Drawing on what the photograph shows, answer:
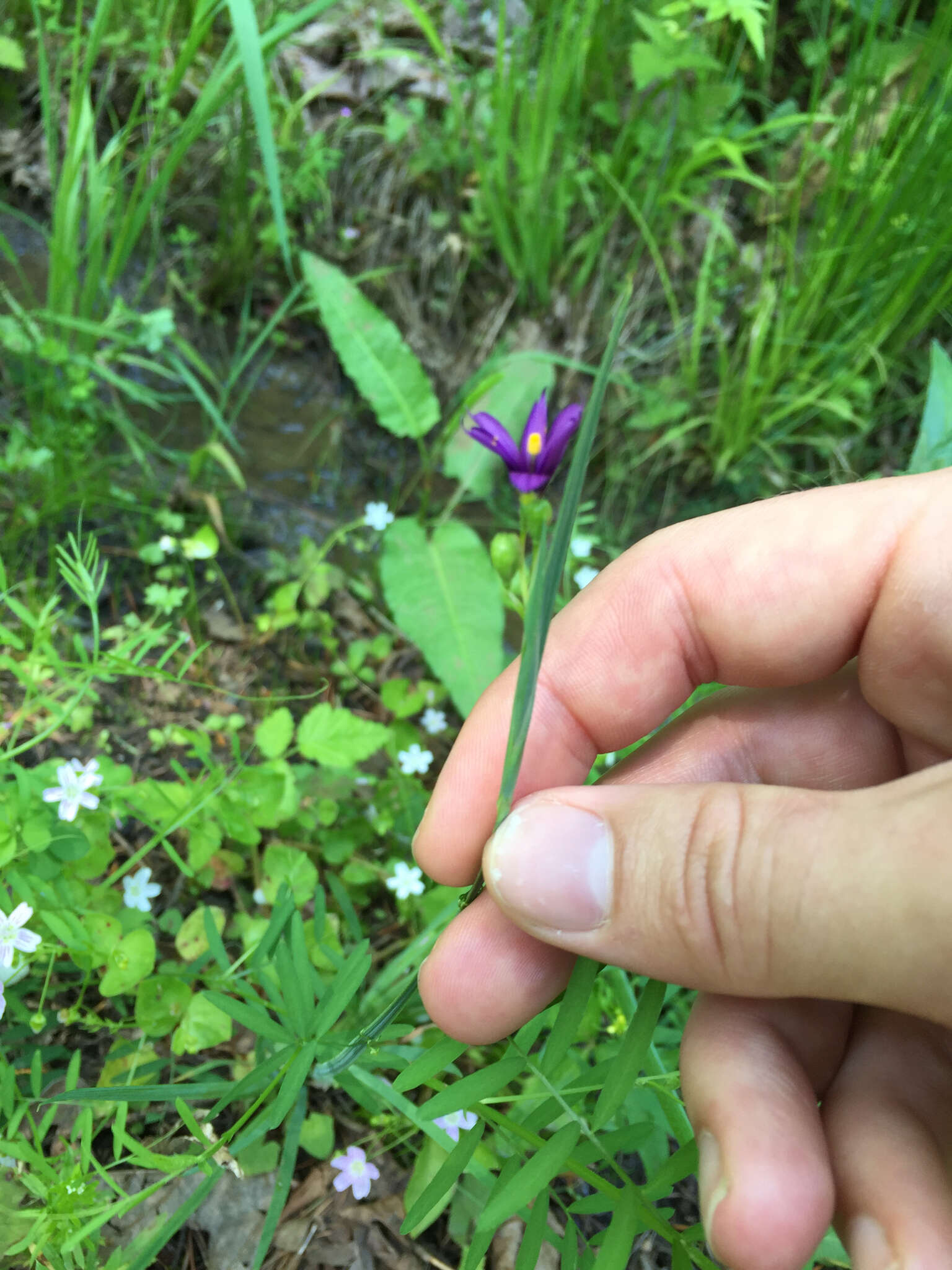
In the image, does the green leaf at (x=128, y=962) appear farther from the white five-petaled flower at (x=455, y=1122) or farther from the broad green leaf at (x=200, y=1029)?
the white five-petaled flower at (x=455, y=1122)

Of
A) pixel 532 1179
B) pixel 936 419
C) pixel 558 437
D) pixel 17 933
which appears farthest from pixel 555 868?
pixel 936 419

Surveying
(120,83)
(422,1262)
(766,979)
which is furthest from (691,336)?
(422,1262)

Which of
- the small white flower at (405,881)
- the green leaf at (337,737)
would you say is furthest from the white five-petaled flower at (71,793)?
the small white flower at (405,881)

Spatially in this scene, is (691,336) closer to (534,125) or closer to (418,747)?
(534,125)

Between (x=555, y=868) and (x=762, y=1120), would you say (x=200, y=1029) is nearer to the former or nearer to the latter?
(x=555, y=868)

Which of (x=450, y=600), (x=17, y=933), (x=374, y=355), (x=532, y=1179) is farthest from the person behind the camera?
(x=374, y=355)

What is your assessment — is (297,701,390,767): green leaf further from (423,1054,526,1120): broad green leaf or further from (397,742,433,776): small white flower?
(423,1054,526,1120): broad green leaf
